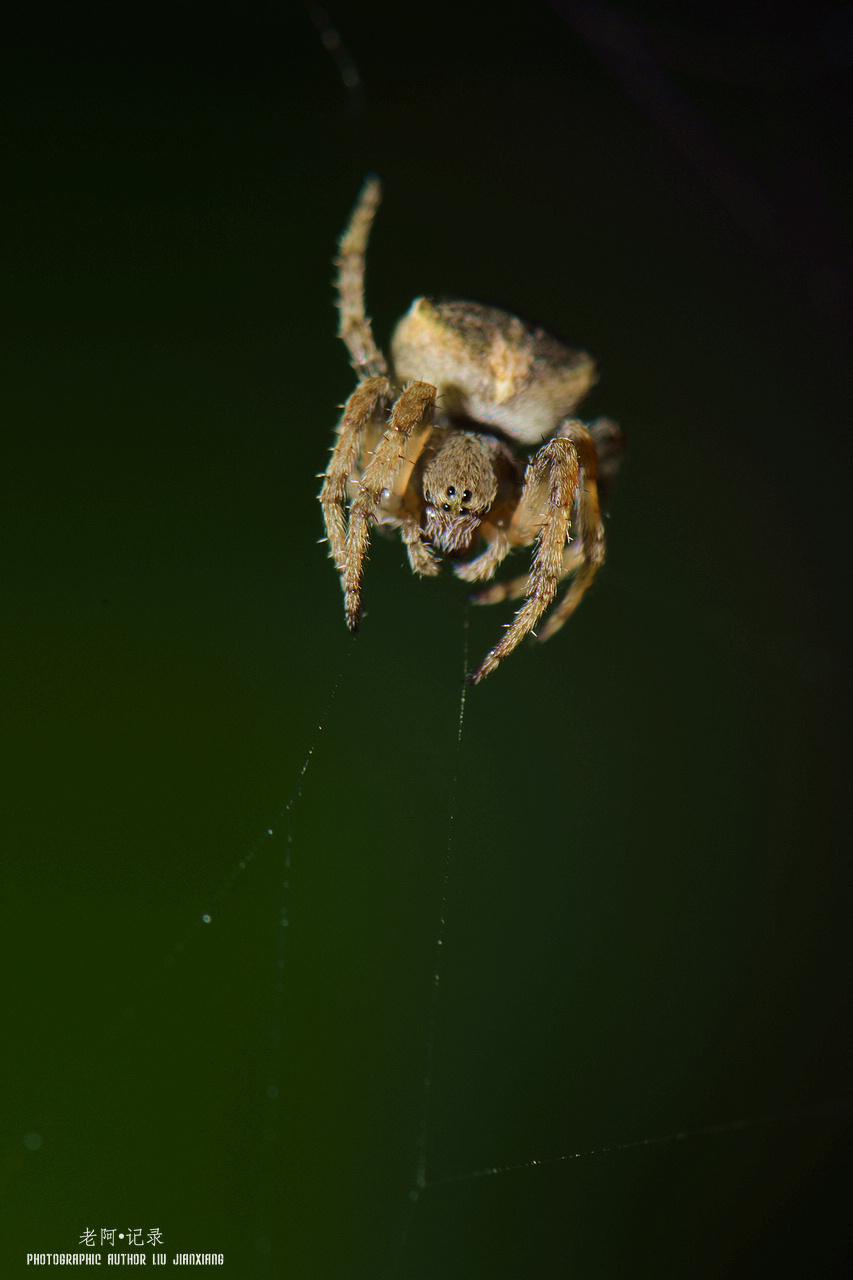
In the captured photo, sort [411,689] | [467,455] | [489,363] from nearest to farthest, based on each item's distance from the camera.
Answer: [467,455] < [489,363] < [411,689]

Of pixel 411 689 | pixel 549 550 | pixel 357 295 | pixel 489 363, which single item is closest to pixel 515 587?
pixel 549 550

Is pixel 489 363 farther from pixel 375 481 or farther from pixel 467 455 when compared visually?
pixel 375 481

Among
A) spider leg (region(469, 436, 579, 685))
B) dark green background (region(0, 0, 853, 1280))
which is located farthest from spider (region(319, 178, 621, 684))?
dark green background (region(0, 0, 853, 1280))

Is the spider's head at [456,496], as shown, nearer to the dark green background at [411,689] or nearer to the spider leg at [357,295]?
the spider leg at [357,295]

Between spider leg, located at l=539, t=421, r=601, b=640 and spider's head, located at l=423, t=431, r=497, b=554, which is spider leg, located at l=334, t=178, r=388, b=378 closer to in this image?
spider's head, located at l=423, t=431, r=497, b=554

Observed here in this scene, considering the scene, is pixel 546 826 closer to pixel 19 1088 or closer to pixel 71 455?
pixel 19 1088

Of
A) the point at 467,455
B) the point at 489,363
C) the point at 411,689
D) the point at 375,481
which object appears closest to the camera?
the point at 375,481

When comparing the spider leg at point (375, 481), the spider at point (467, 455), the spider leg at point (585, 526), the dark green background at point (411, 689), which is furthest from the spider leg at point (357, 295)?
the dark green background at point (411, 689)
